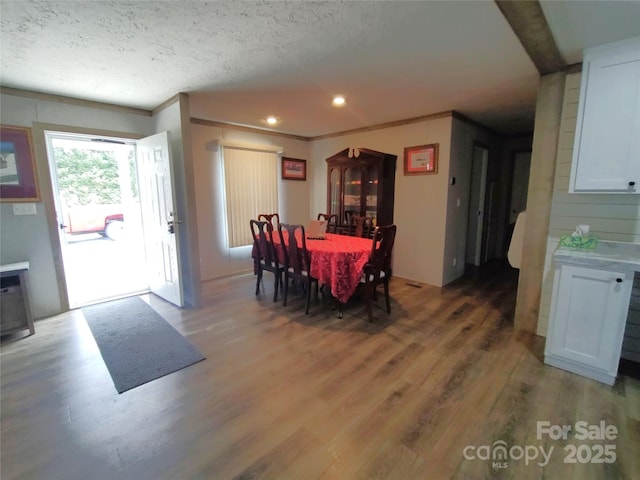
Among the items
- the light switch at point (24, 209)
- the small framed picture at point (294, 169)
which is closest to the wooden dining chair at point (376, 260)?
the small framed picture at point (294, 169)

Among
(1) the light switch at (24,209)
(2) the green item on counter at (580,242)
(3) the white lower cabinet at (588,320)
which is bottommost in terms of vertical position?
(3) the white lower cabinet at (588,320)

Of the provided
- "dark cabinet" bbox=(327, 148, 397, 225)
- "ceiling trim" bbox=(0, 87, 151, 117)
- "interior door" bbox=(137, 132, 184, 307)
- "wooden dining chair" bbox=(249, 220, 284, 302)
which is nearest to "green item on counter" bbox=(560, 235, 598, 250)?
"dark cabinet" bbox=(327, 148, 397, 225)

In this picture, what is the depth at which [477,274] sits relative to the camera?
4.55 m

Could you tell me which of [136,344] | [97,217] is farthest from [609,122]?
[97,217]

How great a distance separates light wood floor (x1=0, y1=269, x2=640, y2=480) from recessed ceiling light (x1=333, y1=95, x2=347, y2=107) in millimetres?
2395

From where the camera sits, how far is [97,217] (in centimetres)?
724

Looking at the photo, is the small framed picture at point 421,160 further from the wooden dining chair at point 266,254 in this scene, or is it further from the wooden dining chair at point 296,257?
the wooden dining chair at point 266,254

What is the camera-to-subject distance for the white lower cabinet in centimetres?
186

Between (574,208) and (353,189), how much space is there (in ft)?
8.89

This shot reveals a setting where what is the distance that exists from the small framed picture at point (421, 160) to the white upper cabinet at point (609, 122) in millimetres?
1774

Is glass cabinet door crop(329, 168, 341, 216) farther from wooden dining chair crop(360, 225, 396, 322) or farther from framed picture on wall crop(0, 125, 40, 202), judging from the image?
framed picture on wall crop(0, 125, 40, 202)

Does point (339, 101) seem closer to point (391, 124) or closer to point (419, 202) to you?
point (391, 124)

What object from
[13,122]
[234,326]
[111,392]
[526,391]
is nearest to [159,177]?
[13,122]

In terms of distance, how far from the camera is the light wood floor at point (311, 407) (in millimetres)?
1404
